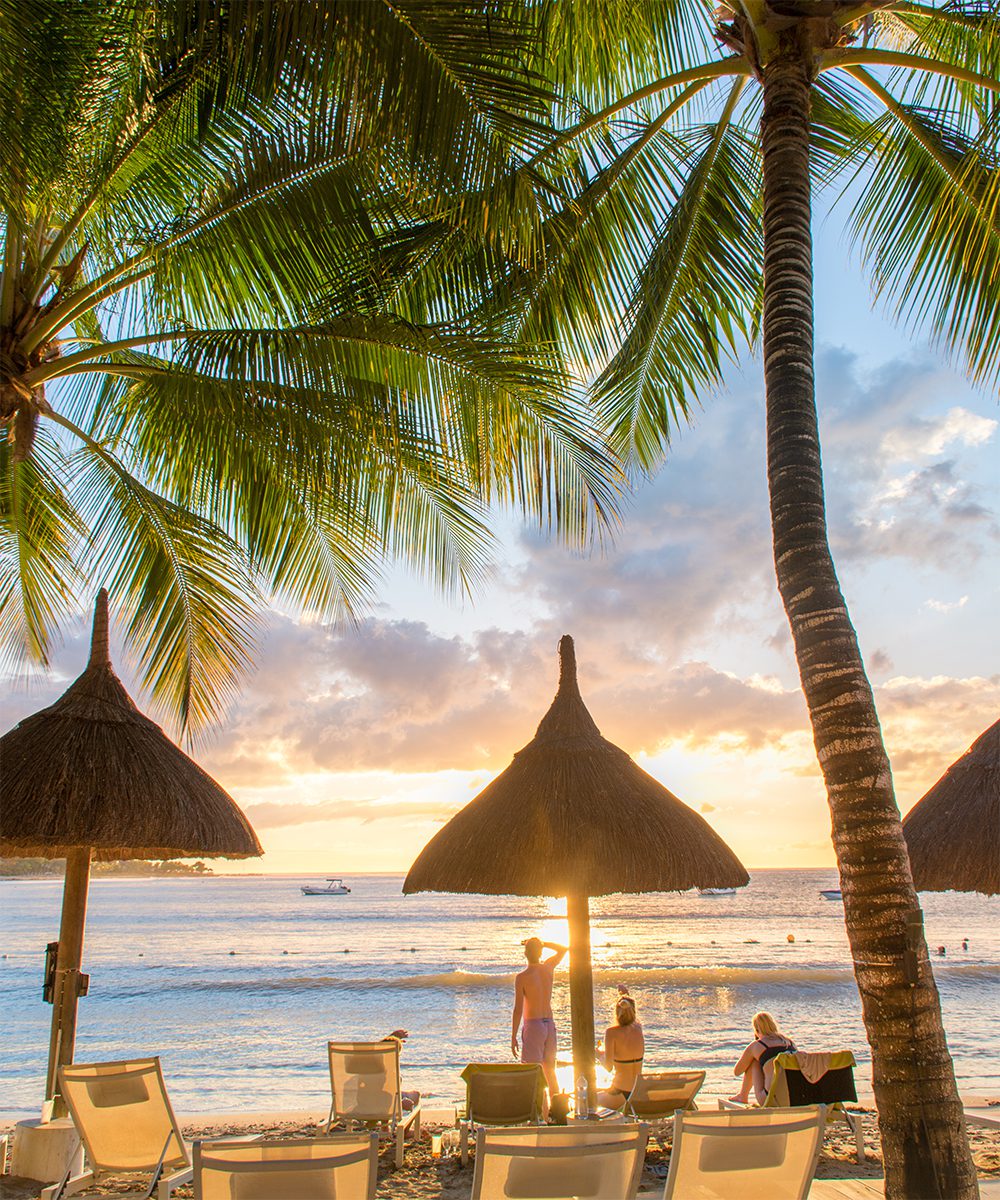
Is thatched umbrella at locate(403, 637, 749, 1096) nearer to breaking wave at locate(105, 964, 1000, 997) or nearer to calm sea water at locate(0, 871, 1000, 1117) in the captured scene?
calm sea water at locate(0, 871, 1000, 1117)

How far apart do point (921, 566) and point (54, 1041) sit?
7.73 meters

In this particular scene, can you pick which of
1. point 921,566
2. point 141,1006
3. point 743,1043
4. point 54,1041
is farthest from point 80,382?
point 141,1006

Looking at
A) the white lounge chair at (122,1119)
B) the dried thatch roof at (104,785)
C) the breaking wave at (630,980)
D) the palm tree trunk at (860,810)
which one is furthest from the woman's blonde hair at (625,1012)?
the breaking wave at (630,980)

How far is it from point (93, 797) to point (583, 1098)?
3541 mm

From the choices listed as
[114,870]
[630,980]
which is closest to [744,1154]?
[630,980]

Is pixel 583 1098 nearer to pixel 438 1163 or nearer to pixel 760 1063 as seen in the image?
pixel 438 1163

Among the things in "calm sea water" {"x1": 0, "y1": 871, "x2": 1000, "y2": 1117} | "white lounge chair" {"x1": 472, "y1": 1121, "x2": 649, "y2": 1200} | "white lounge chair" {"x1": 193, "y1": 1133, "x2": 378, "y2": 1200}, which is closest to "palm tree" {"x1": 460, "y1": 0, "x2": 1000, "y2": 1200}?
"white lounge chair" {"x1": 472, "y1": 1121, "x2": 649, "y2": 1200}

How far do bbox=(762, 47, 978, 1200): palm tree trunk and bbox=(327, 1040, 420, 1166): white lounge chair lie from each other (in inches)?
168

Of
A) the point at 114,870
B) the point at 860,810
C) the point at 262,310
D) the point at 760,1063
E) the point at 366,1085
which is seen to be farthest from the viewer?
the point at 114,870

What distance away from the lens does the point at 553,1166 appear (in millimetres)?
2992

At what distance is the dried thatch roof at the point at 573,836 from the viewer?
249 inches

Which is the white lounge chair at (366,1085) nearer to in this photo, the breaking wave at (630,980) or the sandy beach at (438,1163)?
the sandy beach at (438,1163)

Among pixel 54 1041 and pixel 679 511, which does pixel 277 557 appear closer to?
pixel 54 1041

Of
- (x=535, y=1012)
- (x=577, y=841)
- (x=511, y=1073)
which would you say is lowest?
(x=511, y=1073)
